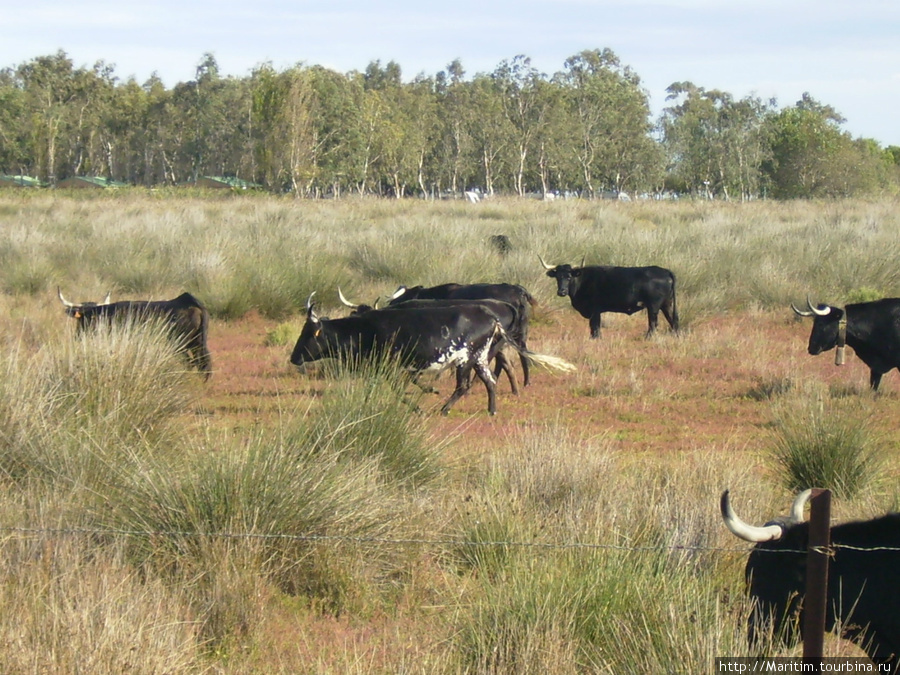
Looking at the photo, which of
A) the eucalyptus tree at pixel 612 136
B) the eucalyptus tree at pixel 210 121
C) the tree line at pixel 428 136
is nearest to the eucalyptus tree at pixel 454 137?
the tree line at pixel 428 136

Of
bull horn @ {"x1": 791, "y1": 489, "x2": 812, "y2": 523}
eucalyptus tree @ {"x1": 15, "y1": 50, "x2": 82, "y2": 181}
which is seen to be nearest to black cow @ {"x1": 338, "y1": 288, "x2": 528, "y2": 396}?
bull horn @ {"x1": 791, "y1": 489, "x2": 812, "y2": 523}

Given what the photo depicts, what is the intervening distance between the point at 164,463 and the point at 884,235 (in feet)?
69.4

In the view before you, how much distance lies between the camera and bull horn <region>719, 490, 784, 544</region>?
3.47 metres

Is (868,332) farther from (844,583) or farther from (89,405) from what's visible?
(89,405)

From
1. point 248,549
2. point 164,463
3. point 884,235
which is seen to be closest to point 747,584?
point 248,549

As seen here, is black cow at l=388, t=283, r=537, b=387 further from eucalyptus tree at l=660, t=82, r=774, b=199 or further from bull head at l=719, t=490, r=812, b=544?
eucalyptus tree at l=660, t=82, r=774, b=199

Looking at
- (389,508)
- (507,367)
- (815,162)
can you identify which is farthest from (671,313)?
(815,162)

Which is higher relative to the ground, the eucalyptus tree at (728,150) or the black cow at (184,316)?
the eucalyptus tree at (728,150)

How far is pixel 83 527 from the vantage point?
214 inches

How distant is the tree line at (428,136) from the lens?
200ft

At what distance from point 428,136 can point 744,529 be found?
76.7 m

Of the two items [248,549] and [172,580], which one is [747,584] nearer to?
[248,549]

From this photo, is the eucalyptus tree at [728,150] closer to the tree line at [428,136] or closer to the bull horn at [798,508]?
the tree line at [428,136]

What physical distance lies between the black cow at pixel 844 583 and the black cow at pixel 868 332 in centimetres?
803
